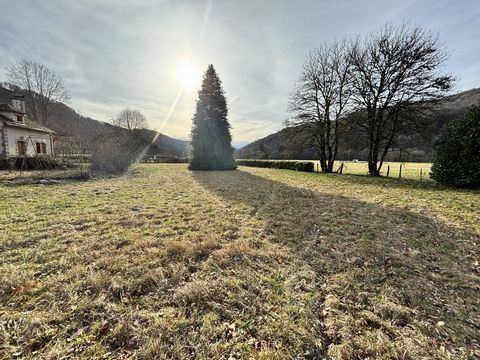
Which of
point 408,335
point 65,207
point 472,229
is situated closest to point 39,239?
point 65,207

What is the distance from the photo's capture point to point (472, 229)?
4422mm

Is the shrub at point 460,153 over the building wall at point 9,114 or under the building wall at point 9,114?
under

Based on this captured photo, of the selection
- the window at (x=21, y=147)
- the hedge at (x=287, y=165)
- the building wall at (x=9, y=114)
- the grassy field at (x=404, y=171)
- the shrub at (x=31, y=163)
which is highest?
the building wall at (x=9, y=114)

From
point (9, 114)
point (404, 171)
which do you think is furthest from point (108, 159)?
point (404, 171)

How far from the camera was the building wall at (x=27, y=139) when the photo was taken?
18.0 metres

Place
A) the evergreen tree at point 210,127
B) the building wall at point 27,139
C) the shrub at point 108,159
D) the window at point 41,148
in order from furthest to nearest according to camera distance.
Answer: the window at point 41,148
the evergreen tree at point 210,127
the building wall at point 27,139
the shrub at point 108,159

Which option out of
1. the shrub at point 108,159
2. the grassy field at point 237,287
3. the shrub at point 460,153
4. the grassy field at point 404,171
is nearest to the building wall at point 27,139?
the shrub at point 108,159

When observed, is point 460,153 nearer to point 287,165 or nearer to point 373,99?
point 373,99

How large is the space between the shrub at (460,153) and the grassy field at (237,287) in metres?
6.00

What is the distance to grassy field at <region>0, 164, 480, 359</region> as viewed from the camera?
5.78 ft

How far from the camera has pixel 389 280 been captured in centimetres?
271

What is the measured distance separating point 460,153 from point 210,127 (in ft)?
58.5

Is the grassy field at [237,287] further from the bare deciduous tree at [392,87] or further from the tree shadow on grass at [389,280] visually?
the bare deciduous tree at [392,87]

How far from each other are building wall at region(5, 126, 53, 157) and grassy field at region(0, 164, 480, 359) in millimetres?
19974
